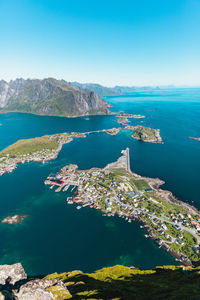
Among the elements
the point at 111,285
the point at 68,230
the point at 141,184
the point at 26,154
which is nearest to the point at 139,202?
the point at 141,184

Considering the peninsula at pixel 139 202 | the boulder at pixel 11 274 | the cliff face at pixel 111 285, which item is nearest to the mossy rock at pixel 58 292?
the cliff face at pixel 111 285

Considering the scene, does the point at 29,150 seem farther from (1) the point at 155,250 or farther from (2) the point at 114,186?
(1) the point at 155,250

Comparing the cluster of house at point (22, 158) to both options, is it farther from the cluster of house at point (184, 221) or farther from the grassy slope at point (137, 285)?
the cluster of house at point (184, 221)

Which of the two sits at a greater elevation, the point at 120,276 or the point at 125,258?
the point at 120,276

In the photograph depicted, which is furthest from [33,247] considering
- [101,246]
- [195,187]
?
[195,187]

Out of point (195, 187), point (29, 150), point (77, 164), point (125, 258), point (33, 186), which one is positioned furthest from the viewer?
point (29, 150)

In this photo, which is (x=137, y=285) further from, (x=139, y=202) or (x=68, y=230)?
(x=139, y=202)
